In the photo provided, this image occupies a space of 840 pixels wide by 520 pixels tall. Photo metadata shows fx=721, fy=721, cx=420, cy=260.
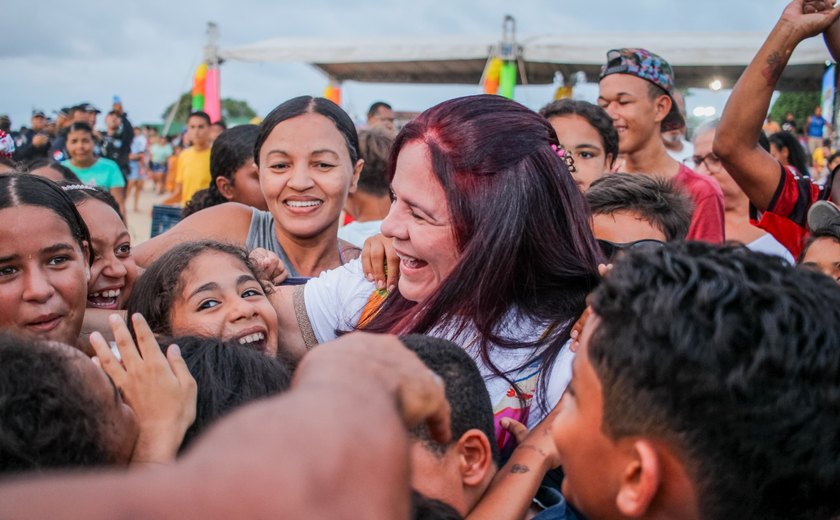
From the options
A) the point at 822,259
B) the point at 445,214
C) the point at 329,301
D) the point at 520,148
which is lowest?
the point at 329,301

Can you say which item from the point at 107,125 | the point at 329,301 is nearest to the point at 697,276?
the point at 329,301

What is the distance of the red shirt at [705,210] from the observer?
4.03 metres

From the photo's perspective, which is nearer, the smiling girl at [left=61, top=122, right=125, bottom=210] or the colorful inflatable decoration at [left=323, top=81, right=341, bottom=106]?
the smiling girl at [left=61, top=122, right=125, bottom=210]

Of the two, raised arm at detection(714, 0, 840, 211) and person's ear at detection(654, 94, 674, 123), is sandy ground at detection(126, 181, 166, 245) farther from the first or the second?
raised arm at detection(714, 0, 840, 211)

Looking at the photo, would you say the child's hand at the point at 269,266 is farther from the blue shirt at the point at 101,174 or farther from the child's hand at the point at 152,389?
the blue shirt at the point at 101,174

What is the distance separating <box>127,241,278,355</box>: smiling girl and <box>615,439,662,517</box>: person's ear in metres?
1.47

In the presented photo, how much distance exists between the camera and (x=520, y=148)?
2072 millimetres

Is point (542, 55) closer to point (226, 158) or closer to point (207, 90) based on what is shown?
point (207, 90)

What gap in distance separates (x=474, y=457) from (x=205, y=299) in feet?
3.95

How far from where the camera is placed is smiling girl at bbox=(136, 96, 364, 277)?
11.0ft

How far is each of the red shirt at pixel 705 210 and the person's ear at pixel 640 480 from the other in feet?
10.1

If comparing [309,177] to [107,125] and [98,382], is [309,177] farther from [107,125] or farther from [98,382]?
[107,125]

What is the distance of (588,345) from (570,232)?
90 centimetres

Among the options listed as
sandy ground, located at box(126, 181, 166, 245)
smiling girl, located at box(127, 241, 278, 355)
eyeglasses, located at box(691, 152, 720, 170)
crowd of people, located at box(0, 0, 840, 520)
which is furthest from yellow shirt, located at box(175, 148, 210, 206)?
smiling girl, located at box(127, 241, 278, 355)
